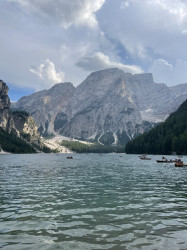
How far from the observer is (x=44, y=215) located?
884 inches

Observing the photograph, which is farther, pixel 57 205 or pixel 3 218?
pixel 57 205

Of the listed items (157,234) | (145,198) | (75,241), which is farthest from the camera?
(145,198)

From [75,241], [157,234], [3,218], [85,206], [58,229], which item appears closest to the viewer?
[75,241]

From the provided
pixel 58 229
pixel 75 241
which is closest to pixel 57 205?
pixel 58 229

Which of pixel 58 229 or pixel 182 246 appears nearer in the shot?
pixel 182 246

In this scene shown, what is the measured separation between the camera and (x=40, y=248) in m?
14.6

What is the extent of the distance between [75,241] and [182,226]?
372 inches

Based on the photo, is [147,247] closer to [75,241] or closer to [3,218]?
[75,241]

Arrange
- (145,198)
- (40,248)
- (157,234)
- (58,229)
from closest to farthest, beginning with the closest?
(40,248) < (157,234) < (58,229) < (145,198)

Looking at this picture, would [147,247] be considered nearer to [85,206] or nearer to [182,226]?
[182,226]

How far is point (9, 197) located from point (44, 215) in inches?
448

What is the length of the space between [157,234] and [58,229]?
25.3ft

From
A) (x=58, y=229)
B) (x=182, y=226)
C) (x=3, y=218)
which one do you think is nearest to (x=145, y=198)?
(x=182, y=226)

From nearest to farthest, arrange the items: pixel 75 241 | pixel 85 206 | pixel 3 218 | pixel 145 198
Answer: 1. pixel 75 241
2. pixel 3 218
3. pixel 85 206
4. pixel 145 198
